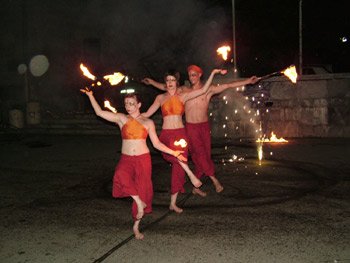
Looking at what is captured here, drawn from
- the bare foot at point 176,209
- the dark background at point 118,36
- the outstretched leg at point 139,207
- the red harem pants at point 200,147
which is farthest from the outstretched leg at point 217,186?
the dark background at point 118,36

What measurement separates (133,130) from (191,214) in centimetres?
151

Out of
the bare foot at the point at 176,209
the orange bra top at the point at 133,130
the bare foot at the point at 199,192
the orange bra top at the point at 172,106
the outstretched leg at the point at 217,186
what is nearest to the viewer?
the orange bra top at the point at 133,130

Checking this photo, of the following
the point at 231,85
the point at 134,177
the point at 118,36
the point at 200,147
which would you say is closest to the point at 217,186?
the point at 200,147

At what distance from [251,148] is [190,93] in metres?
5.18

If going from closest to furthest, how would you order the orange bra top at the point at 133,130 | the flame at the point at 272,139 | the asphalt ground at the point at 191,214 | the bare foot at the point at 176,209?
the asphalt ground at the point at 191,214 → the orange bra top at the point at 133,130 → the bare foot at the point at 176,209 → the flame at the point at 272,139

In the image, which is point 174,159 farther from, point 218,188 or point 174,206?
point 218,188

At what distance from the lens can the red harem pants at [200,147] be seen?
6.46m

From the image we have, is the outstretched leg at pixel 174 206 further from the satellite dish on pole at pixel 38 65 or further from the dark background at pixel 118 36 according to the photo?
the satellite dish on pole at pixel 38 65

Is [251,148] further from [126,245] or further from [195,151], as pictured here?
[126,245]

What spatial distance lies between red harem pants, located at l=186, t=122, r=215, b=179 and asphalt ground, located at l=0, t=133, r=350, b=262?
42 centimetres

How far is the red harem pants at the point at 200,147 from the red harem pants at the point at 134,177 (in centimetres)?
179

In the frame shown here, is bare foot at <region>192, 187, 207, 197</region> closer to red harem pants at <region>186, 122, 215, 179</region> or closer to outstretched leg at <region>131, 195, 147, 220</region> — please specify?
red harem pants at <region>186, 122, 215, 179</region>

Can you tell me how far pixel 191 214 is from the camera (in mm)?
5473

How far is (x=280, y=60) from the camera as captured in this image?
62.6ft
